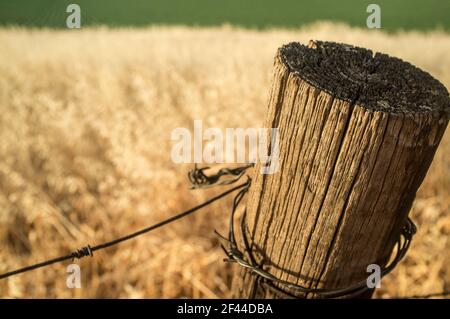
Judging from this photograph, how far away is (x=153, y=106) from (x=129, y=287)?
5.29 feet

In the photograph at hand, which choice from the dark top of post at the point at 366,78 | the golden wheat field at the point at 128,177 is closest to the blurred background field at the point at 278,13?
Answer: the golden wheat field at the point at 128,177

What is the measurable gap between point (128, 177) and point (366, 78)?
2.56 m

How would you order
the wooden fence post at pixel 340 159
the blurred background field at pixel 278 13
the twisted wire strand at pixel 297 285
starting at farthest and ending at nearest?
the blurred background field at pixel 278 13 → the twisted wire strand at pixel 297 285 → the wooden fence post at pixel 340 159

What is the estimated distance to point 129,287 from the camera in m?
2.60

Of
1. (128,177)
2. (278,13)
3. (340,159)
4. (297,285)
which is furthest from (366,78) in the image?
(278,13)

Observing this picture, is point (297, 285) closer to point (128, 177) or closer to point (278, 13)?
point (128, 177)

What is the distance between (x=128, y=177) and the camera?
3.35 m

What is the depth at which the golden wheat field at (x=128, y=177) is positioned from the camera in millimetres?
2682

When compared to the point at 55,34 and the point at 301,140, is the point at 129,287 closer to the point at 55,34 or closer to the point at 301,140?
the point at 301,140

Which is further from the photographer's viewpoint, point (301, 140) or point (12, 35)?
point (12, 35)

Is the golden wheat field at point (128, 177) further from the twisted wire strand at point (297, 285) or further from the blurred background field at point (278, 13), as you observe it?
the blurred background field at point (278, 13)

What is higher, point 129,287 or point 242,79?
point 242,79

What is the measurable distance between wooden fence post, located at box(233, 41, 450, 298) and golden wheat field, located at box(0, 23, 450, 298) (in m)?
1.49
